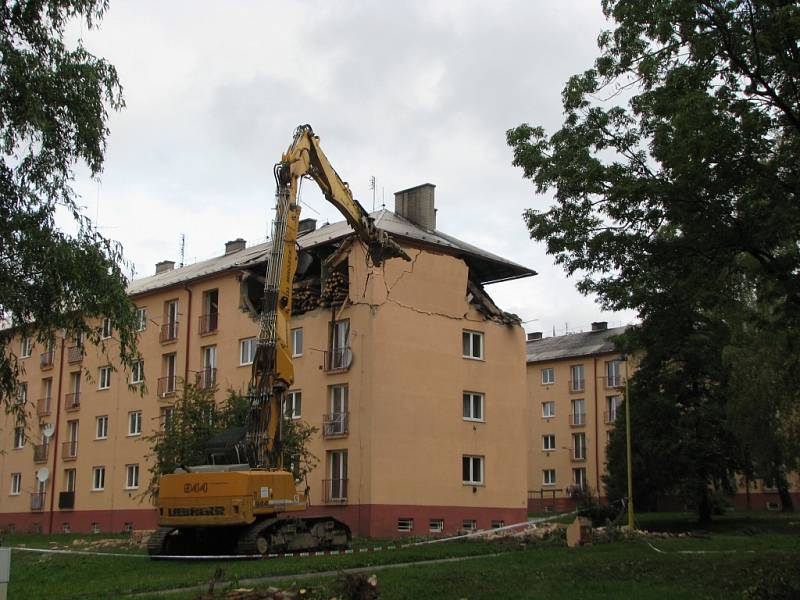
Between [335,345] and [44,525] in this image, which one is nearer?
[335,345]

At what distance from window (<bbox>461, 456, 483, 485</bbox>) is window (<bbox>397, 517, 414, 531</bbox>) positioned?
9.52ft

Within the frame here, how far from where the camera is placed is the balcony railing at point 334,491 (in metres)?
32.5

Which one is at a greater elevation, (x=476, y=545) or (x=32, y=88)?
(x=32, y=88)

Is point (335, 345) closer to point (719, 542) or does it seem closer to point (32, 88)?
point (719, 542)

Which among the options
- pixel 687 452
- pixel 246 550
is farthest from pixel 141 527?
pixel 687 452

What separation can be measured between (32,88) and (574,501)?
171 feet

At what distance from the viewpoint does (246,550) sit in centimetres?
2105

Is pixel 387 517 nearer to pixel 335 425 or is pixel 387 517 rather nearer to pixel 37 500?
pixel 335 425

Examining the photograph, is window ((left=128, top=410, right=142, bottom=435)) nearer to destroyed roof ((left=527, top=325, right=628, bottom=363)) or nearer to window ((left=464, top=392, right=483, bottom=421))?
window ((left=464, top=392, right=483, bottom=421))

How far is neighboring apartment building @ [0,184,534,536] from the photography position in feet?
106

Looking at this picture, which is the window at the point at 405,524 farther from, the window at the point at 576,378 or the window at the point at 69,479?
the window at the point at 576,378

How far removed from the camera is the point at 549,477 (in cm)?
6334

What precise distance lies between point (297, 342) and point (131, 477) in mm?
12096

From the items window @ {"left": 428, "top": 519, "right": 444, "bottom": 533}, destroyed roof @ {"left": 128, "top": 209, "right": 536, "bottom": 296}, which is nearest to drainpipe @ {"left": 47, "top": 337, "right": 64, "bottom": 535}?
destroyed roof @ {"left": 128, "top": 209, "right": 536, "bottom": 296}
